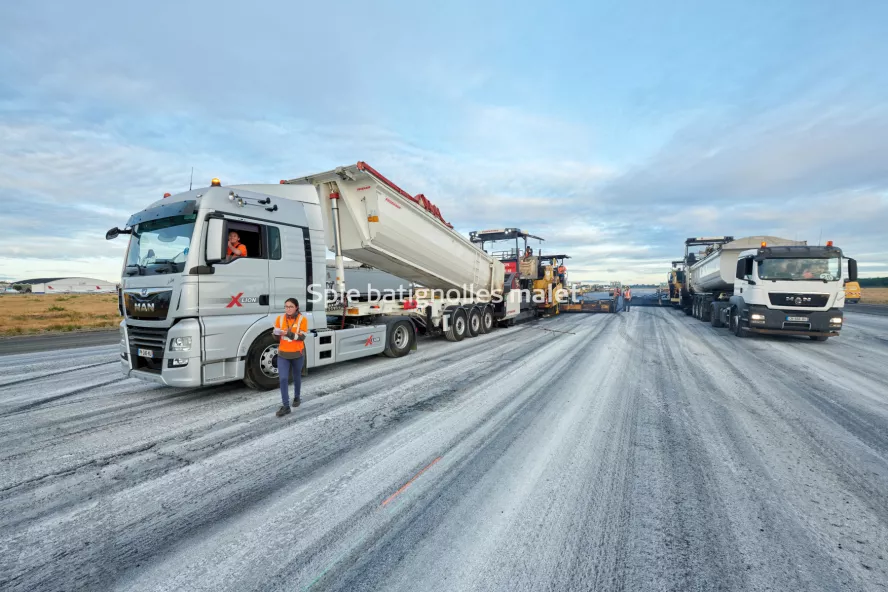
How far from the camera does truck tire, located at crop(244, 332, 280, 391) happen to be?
5762mm

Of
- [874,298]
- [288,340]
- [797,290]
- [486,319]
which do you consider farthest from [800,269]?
[874,298]

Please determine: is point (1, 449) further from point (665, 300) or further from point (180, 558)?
point (665, 300)

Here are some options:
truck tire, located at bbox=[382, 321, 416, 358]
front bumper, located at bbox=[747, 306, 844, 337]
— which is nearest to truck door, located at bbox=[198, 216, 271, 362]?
truck tire, located at bbox=[382, 321, 416, 358]

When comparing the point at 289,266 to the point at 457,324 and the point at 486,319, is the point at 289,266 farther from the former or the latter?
the point at 486,319

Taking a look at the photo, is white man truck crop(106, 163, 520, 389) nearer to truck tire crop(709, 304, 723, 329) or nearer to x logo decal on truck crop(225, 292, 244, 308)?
x logo decal on truck crop(225, 292, 244, 308)

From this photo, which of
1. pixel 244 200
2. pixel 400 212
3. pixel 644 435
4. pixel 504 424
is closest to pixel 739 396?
pixel 644 435

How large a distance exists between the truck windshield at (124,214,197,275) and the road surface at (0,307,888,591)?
1899 mm

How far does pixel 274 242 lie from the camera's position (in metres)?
6.03

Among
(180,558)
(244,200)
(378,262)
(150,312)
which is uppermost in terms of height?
(244,200)

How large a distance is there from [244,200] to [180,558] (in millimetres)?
4594

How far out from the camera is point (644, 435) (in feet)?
13.9

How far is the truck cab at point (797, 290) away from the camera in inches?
409

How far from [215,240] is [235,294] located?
86 centimetres

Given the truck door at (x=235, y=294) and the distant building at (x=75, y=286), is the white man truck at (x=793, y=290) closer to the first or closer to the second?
the truck door at (x=235, y=294)
